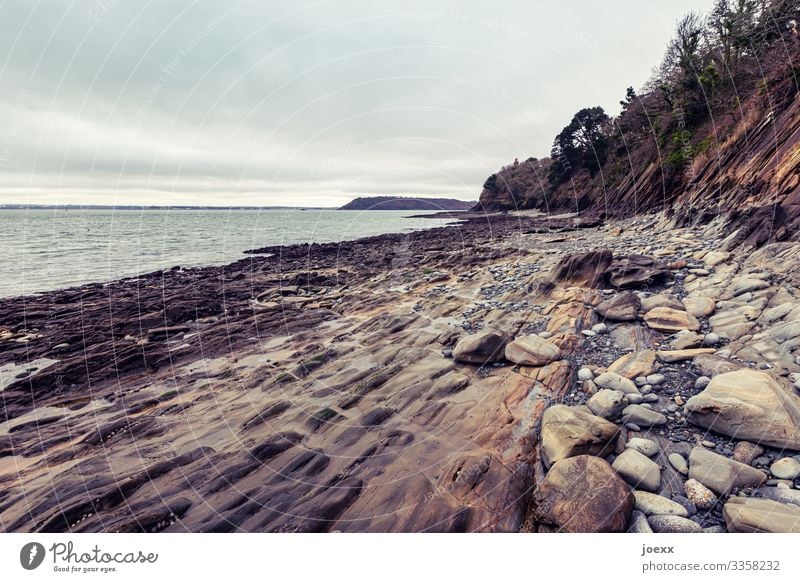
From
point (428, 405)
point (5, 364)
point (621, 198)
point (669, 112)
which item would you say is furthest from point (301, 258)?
point (669, 112)

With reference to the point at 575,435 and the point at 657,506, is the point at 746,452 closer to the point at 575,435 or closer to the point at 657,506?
the point at 657,506

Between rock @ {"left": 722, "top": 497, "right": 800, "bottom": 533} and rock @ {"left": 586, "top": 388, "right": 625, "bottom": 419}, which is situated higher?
rock @ {"left": 586, "top": 388, "right": 625, "bottom": 419}

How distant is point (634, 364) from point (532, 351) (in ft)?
5.07

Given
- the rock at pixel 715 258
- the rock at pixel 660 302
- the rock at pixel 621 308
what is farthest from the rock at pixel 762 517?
the rock at pixel 715 258

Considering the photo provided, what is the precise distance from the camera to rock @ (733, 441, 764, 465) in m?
3.38

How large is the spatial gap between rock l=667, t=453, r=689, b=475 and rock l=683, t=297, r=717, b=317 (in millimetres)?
3717

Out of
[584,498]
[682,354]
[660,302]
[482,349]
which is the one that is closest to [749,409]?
[682,354]

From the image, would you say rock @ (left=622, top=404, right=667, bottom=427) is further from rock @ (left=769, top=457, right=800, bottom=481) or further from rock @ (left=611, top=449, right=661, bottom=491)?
rock @ (left=769, top=457, right=800, bottom=481)

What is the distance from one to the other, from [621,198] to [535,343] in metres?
34.7

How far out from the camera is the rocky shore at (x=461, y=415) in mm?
3379

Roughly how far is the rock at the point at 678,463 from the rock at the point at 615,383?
110 centimetres

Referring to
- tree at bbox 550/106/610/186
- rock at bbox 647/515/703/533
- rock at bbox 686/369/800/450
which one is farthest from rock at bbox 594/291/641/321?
tree at bbox 550/106/610/186

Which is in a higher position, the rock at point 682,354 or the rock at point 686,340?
the rock at point 686,340

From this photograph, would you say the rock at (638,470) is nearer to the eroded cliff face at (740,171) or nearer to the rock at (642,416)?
the rock at (642,416)
